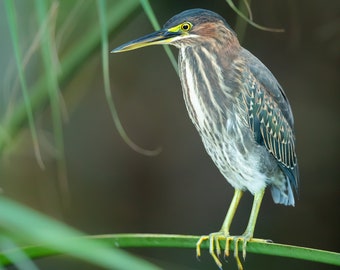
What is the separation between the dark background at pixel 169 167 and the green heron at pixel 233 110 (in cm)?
167

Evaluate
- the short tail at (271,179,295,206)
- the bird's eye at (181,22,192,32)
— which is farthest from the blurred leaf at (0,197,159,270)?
the short tail at (271,179,295,206)

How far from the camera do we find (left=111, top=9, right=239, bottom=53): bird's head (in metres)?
1.11

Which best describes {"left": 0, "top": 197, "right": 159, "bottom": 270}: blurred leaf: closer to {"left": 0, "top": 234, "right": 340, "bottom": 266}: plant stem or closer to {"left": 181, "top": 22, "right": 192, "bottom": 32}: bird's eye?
{"left": 0, "top": 234, "right": 340, "bottom": 266}: plant stem

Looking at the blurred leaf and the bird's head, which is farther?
the bird's head

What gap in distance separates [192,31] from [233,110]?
0.24 m

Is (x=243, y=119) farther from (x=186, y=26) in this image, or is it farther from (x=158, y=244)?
(x=158, y=244)

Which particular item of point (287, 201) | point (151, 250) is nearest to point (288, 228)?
point (151, 250)

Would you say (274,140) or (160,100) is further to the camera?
(160,100)

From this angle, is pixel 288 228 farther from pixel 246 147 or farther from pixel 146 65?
pixel 246 147

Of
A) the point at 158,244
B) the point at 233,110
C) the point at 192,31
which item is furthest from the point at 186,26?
the point at 158,244

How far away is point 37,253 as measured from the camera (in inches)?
34.6

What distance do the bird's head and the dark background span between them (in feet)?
6.38

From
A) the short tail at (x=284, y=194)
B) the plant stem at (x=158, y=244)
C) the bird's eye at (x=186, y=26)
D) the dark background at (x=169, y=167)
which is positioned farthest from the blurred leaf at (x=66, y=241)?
the dark background at (x=169, y=167)

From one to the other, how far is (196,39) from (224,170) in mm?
334
